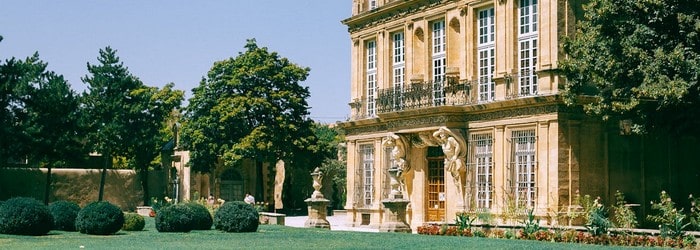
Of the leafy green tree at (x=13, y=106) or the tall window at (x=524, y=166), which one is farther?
the leafy green tree at (x=13, y=106)

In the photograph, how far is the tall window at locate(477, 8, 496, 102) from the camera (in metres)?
34.5

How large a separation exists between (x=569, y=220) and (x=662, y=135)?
3.92 m

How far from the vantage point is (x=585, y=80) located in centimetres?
2925

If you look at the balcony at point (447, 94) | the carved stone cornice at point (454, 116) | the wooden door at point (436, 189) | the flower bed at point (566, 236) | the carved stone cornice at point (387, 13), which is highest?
the carved stone cornice at point (387, 13)

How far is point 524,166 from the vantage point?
32.7 meters

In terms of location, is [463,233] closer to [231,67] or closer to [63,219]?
[63,219]

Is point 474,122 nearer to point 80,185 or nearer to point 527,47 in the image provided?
point 527,47

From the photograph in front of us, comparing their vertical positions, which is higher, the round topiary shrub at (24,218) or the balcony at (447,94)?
the balcony at (447,94)

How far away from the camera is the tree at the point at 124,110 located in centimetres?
6250

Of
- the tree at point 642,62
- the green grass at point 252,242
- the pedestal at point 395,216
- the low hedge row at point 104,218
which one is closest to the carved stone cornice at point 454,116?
the tree at point 642,62

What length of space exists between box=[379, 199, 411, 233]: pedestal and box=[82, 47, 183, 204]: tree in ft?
103

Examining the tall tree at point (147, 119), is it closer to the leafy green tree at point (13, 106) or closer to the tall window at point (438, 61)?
the leafy green tree at point (13, 106)

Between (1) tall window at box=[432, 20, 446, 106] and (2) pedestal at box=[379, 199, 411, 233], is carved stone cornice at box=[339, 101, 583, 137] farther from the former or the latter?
(2) pedestal at box=[379, 199, 411, 233]

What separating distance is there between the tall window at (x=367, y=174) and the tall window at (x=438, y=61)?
16.4ft
